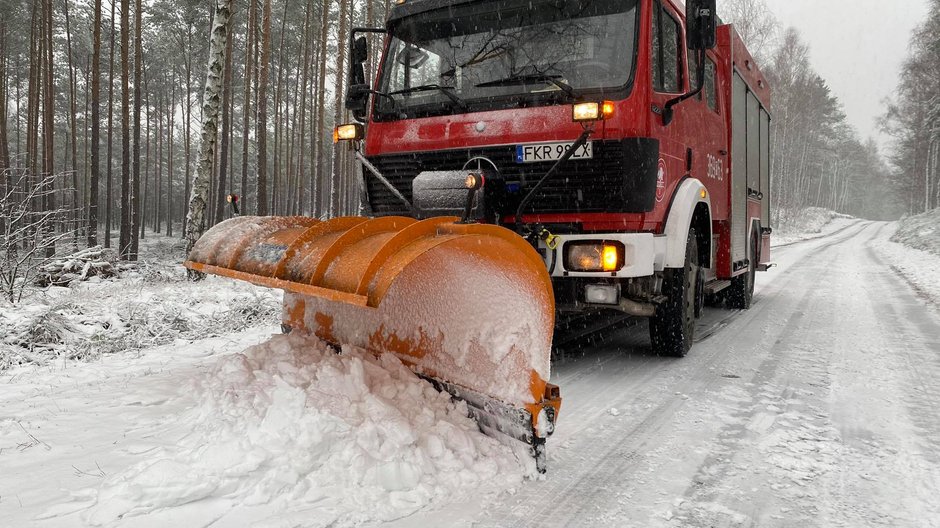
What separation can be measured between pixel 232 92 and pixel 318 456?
33.2m

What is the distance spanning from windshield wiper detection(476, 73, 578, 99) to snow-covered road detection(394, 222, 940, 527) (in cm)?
211

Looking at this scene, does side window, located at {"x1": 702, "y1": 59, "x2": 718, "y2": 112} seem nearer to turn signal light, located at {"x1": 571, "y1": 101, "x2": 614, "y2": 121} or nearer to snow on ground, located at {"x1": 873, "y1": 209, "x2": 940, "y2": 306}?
turn signal light, located at {"x1": 571, "y1": 101, "x2": 614, "y2": 121}

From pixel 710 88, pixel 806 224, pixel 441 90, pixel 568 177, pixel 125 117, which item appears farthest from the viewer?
pixel 806 224

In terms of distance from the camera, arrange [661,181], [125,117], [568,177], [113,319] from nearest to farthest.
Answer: [568,177], [661,181], [113,319], [125,117]

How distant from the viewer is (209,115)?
459 inches

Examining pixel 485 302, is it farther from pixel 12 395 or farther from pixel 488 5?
pixel 12 395

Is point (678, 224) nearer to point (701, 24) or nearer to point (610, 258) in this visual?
point (610, 258)

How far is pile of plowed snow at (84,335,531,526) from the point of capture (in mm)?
2211

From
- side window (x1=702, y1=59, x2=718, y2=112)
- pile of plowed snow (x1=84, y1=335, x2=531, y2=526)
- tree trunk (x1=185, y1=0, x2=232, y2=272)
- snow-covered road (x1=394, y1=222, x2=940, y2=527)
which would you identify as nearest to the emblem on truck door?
snow-covered road (x1=394, y1=222, x2=940, y2=527)

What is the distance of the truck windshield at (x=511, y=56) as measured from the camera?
4.06 meters

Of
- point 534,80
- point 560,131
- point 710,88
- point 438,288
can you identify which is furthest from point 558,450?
point 710,88

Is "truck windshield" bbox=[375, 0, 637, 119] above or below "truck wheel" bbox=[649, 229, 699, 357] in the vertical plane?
above

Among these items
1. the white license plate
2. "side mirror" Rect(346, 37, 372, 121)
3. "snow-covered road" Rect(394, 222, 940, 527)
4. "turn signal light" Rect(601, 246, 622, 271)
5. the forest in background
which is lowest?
"snow-covered road" Rect(394, 222, 940, 527)

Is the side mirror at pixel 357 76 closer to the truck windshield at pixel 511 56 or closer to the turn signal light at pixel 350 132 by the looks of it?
the truck windshield at pixel 511 56
